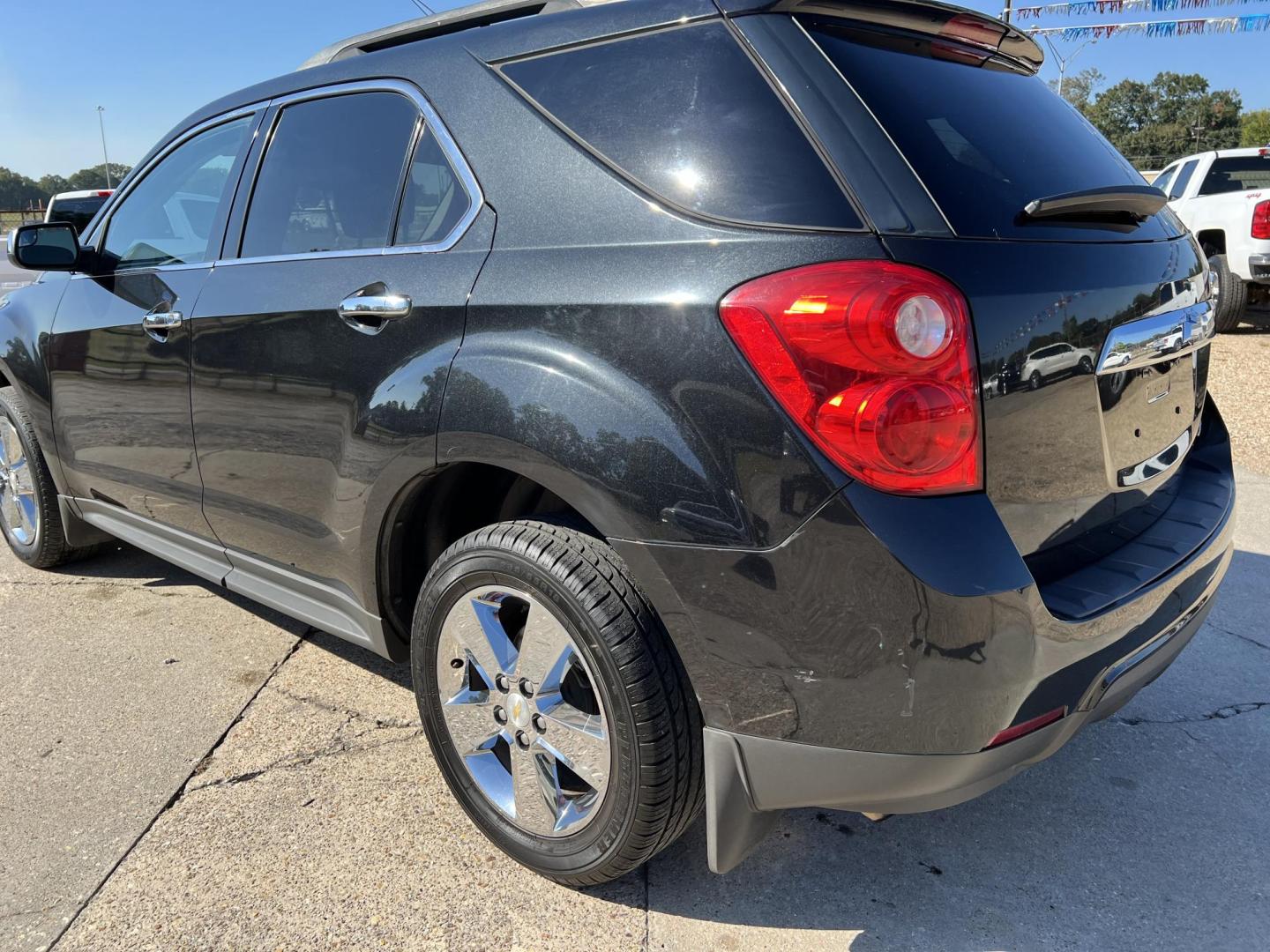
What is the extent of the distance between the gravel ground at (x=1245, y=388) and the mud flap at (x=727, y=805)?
4187 millimetres

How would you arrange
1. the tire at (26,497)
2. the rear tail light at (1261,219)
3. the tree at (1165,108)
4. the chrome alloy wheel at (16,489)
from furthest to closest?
1. the tree at (1165,108)
2. the rear tail light at (1261,219)
3. the chrome alloy wheel at (16,489)
4. the tire at (26,497)

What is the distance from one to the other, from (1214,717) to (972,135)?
194cm

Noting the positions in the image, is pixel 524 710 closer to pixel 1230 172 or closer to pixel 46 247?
pixel 46 247

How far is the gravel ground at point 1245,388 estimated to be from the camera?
6.01 metres

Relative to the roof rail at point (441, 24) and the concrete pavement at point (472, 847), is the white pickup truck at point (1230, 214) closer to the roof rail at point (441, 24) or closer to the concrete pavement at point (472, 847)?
the concrete pavement at point (472, 847)

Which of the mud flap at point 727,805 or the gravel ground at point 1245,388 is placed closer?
the mud flap at point 727,805

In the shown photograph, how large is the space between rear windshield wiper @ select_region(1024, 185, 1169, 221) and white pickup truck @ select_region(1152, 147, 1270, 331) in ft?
26.3

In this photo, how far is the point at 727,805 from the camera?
1.78 m

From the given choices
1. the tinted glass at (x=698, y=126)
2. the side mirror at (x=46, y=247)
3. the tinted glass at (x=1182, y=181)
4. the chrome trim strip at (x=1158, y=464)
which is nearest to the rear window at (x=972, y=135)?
the tinted glass at (x=698, y=126)

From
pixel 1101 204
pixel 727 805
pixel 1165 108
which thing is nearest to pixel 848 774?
Result: pixel 727 805

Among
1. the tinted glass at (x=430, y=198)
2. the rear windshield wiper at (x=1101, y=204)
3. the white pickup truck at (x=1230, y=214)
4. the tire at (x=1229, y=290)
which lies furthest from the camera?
the tire at (x=1229, y=290)

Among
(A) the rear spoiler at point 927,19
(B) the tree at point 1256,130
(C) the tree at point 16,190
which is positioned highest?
(A) the rear spoiler at point 927,19

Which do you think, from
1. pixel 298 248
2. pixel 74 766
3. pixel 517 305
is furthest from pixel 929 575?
pixel 74 766

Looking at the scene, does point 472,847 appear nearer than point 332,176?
Yes
